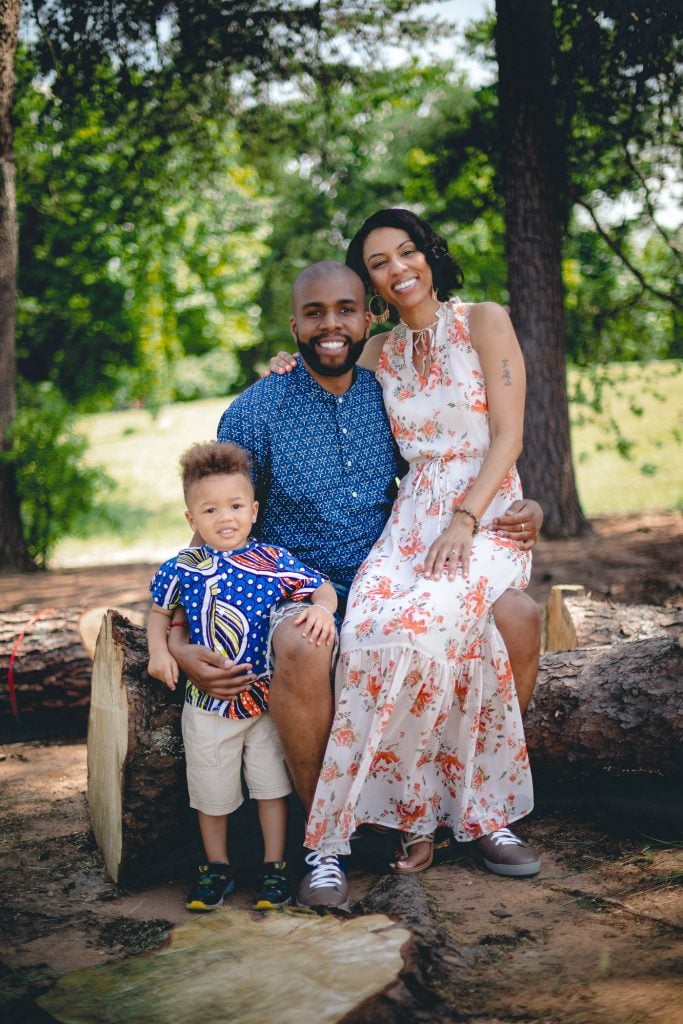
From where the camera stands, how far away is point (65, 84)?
5816mm

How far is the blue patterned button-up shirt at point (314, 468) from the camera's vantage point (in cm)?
330

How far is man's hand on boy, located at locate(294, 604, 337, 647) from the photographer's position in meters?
2.70

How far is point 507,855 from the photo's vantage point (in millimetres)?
2875

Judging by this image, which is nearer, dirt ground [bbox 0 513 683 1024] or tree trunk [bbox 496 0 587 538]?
dirt ground [bbox 0 513 683 1024]

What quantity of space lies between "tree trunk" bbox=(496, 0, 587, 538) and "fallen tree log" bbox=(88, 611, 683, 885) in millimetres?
3779

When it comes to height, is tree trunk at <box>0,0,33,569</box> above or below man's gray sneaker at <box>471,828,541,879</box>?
above

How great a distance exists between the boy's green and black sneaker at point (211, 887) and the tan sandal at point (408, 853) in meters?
0.54

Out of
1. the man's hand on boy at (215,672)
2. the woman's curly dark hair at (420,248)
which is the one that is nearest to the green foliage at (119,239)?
the woman's curly dark hair at (420,248)

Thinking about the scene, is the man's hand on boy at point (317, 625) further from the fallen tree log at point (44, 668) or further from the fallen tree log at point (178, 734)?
the fallen tree log at point (44, 668)

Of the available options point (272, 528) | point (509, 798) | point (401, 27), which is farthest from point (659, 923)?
point (401, 27)

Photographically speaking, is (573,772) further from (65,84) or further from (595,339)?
(595,339)

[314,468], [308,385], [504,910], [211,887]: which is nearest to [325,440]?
[314,468]

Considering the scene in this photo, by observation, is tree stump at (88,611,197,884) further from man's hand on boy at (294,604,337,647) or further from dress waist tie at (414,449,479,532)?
dress waist tie at (414,449,479,532)

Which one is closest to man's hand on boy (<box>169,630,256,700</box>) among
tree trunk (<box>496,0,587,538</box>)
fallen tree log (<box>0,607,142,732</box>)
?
fallen tree log (<box>0,607,142,732</box>)
